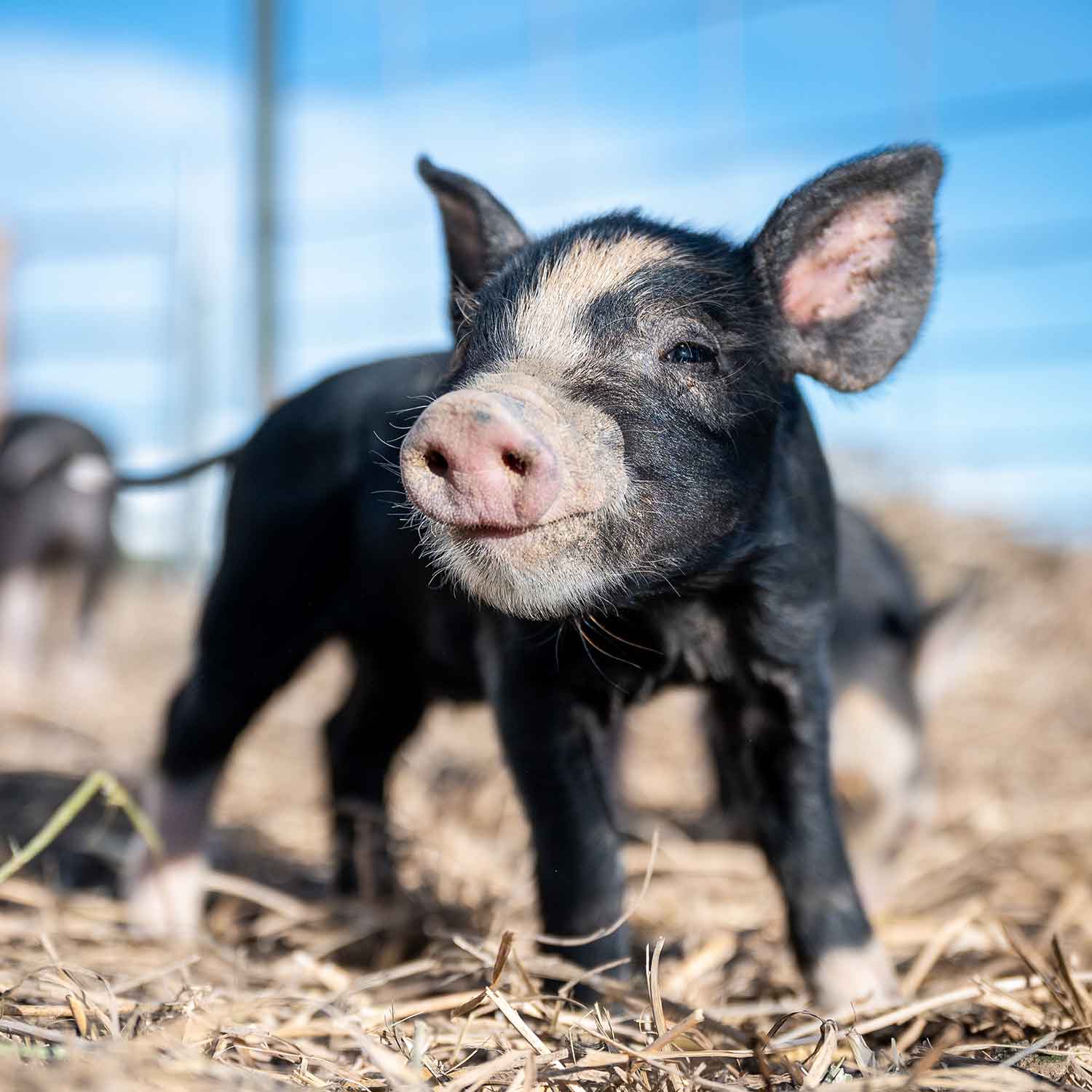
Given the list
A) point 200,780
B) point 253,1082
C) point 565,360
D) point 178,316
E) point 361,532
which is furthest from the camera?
point 178,316

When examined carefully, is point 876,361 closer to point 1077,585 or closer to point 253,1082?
point 253,1082

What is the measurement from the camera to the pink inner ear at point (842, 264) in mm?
2320

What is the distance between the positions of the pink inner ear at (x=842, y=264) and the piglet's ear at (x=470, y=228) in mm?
580

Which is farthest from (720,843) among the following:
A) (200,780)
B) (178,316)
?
(178,316)

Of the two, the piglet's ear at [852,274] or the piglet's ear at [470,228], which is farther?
the piglet's ear at [470,228]

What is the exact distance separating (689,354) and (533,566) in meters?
0.50

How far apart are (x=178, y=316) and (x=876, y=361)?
11.3 metres

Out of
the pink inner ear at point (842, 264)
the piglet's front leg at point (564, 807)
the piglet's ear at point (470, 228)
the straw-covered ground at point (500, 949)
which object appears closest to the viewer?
the straw-covered ground at point (500, 949)

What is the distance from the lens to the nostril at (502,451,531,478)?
5.66 ft

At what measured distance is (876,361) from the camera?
234cm

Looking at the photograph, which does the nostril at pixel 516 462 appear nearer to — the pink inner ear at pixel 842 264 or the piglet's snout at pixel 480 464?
the piglet's snout at pixel 480 464

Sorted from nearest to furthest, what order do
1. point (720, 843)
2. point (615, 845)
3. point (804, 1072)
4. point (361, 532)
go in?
point (804, 1072), point (615, 845), point (361, 532), point (720, 843)

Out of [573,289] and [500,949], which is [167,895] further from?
[573,289]

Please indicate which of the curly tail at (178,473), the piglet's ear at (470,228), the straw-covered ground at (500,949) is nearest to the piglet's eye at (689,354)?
the piglet's ear at (470,228)
